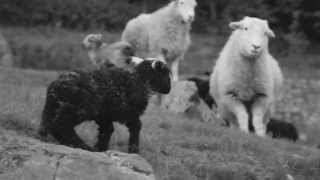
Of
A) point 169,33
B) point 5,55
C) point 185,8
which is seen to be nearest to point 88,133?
point 169,33

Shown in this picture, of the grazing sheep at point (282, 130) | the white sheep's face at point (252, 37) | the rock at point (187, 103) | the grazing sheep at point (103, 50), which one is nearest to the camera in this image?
the white sheep's face at point (252, 37)

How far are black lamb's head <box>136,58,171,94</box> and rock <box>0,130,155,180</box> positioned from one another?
1140mm

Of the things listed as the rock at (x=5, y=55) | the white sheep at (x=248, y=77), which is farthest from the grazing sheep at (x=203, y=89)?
the rock at (x=5, y=55)

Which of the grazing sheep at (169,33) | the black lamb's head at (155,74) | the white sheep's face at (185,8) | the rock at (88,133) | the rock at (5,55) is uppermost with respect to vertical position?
the white sheep's face at (185,8)

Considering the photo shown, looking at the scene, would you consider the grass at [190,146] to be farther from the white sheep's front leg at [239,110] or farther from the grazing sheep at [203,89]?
the grazing sheep at [203,89]

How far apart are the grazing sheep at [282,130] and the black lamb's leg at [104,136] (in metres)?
7.03

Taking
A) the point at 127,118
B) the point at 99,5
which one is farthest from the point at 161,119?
the point at 99,5

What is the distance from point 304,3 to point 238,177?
73.6ft

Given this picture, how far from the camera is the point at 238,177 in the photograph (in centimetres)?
955

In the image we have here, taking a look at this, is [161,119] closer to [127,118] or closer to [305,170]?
[305,170]

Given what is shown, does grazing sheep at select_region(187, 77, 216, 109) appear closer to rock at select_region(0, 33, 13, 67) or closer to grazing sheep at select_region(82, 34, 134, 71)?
grazing sheep at select_region(82, 34, 134, 71)

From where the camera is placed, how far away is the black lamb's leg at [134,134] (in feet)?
28.3

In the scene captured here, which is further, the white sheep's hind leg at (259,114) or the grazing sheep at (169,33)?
the grazing sheep at (169,33)

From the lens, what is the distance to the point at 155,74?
8.66 m
